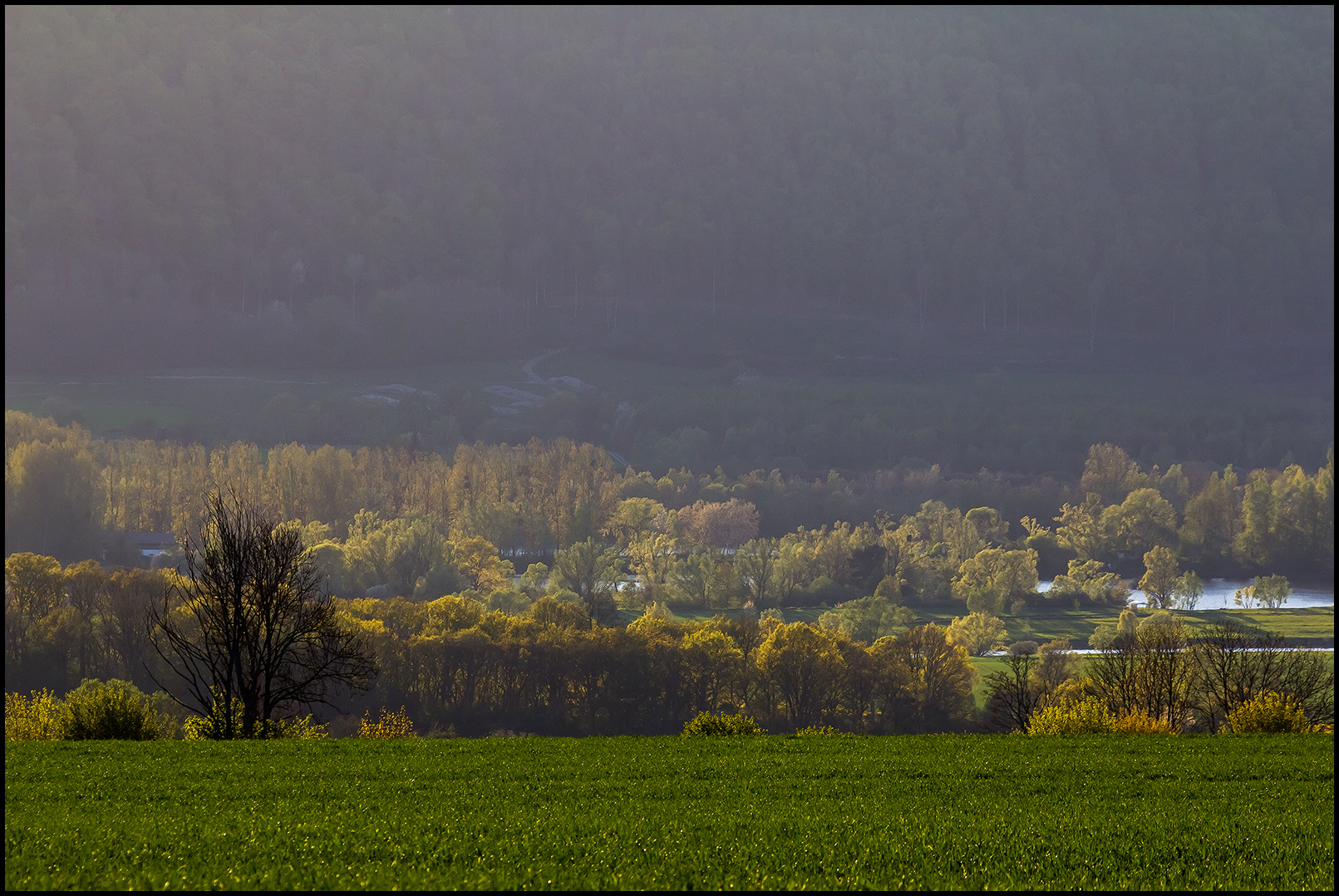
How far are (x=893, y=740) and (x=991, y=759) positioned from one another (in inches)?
191

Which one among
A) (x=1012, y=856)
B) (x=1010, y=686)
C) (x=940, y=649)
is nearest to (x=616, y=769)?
(x=1012, y=856)

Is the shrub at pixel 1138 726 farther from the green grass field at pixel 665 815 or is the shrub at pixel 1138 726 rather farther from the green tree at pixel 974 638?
the green tree at pixel 974 638

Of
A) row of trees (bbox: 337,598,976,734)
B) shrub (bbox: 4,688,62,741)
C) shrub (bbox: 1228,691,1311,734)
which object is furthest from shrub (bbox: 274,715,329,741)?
row of trees (bbox: 337,598,976,734)

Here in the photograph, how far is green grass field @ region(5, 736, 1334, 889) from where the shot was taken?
48.7ft

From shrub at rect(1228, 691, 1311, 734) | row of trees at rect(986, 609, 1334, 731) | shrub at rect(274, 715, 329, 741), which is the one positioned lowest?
row of trees at rect(986, 609, 1334, 731)

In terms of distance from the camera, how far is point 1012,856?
635 inches

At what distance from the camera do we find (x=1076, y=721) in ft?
129

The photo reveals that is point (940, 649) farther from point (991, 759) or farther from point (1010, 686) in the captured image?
point (991, 759)

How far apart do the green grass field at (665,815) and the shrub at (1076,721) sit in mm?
8699

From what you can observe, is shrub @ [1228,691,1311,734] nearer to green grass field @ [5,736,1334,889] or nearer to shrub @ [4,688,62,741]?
green grass field @ [5,736,1334,889]

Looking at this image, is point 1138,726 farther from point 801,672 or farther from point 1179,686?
point 801,672

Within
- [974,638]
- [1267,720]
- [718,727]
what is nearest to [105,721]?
[718,727]

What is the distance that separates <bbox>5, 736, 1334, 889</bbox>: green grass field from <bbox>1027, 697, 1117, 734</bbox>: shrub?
8699 millimetres

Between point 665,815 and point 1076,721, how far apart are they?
26645 millimetres
